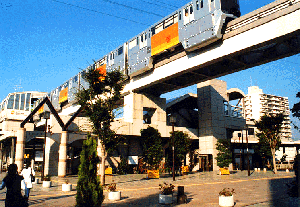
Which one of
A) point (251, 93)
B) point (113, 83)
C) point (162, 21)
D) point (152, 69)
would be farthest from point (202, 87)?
point (251, 93)

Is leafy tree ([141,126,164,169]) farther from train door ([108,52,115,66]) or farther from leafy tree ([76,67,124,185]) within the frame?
leafy tree ([76,67,124,185])

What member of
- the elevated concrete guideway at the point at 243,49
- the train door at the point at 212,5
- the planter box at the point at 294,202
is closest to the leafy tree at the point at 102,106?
the elevated concrete guideway at the point at 243,49

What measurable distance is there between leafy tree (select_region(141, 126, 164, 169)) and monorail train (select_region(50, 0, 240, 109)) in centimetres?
767

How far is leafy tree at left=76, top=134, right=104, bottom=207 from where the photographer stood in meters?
11.1

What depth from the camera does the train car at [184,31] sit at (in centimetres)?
2366

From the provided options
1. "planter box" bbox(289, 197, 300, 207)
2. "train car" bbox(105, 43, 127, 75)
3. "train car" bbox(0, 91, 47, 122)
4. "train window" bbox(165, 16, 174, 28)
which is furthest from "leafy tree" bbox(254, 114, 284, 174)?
"train car" bbox(0, 91, 47, 122)

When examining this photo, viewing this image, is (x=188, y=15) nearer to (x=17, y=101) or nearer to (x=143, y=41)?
(x=143, y=41)

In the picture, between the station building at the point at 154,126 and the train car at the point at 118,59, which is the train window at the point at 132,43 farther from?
the station building at the point at 154,126

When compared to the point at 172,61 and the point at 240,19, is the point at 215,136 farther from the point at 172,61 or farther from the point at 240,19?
the point at 240,19

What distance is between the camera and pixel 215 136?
1565 inches

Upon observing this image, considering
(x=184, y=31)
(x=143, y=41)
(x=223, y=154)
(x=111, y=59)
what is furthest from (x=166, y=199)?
(x=111, y=59)

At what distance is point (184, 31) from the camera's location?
26859 millimetres

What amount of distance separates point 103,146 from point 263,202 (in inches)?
484

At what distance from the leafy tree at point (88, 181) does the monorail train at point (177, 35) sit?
12.1 m
